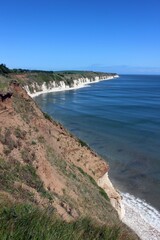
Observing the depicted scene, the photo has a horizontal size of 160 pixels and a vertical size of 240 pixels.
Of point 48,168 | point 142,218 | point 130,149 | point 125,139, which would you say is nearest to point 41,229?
point 48,168

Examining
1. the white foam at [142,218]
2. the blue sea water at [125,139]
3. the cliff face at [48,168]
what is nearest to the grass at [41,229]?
the cliff face at [48,168]

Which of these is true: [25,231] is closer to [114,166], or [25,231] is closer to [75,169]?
[75,169]

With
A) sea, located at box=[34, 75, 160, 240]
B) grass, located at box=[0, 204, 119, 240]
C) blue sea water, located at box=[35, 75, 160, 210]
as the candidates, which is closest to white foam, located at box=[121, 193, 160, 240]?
sea, located at box=[34, 75, 160, 240]

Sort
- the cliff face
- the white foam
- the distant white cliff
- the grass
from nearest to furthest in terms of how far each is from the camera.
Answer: the grass
the cliff face
the white foam
the distant white cliff

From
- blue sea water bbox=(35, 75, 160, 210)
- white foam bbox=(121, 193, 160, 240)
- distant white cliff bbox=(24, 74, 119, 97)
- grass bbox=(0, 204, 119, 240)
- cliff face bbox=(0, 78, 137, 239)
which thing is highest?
grass bbox=(0, 204, 119, 240)

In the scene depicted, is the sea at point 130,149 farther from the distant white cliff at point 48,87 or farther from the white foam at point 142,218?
the distant white cliff at point 48,87

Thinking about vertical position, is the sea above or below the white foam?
below

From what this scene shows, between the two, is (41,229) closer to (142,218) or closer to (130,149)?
(142,218)

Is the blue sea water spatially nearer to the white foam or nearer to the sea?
the sea
